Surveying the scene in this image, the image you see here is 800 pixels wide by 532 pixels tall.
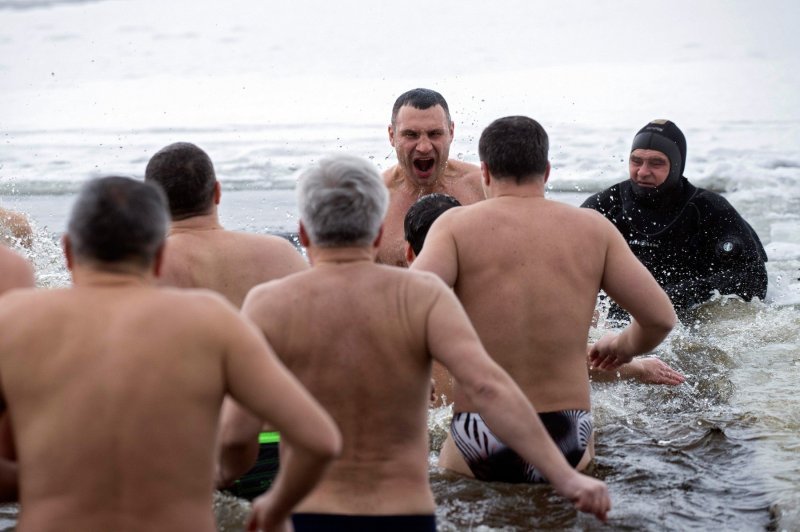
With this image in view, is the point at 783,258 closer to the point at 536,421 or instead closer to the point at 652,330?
the point at 652,330

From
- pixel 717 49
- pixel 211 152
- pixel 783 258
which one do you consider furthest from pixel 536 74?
pixel 783 258

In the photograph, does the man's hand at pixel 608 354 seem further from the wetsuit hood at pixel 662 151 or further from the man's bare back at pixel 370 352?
the wetsuit hood at pixel 662 151

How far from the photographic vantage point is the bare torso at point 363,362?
131 inches

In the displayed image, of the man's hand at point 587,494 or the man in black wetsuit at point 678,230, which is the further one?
the man in black wetsuit at point 678,230

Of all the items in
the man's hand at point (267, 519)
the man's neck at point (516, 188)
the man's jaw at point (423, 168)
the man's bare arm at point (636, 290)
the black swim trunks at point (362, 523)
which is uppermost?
the man's neck at point (516, 188)

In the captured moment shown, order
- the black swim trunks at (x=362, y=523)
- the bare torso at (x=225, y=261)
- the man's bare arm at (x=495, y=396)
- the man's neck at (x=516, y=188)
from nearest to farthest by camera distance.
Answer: the man's bare arm at (x=495, y=396), the black swim trunks at (x=362, y=523), the bare torso at (x=225, y=261), the man's neck at (x=516, y=188)

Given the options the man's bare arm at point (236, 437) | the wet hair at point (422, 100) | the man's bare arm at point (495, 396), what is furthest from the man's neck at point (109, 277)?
the wet hair at point (422, 100)

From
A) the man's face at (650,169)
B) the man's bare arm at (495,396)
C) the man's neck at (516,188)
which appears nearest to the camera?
the man's bare arm at (495,396)

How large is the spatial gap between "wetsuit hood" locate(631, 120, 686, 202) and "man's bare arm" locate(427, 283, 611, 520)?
5.02m

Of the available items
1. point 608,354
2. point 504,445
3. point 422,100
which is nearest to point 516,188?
point 608,354

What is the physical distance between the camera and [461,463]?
15.6 feet

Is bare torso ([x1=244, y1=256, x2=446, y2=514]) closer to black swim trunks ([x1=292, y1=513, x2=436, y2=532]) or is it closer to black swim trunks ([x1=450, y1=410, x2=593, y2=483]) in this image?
black swim trunks ([x1=292, y1=513, x2=436, y2=532])

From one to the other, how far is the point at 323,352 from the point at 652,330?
5.28ft

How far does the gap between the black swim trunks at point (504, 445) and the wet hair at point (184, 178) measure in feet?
4.03
